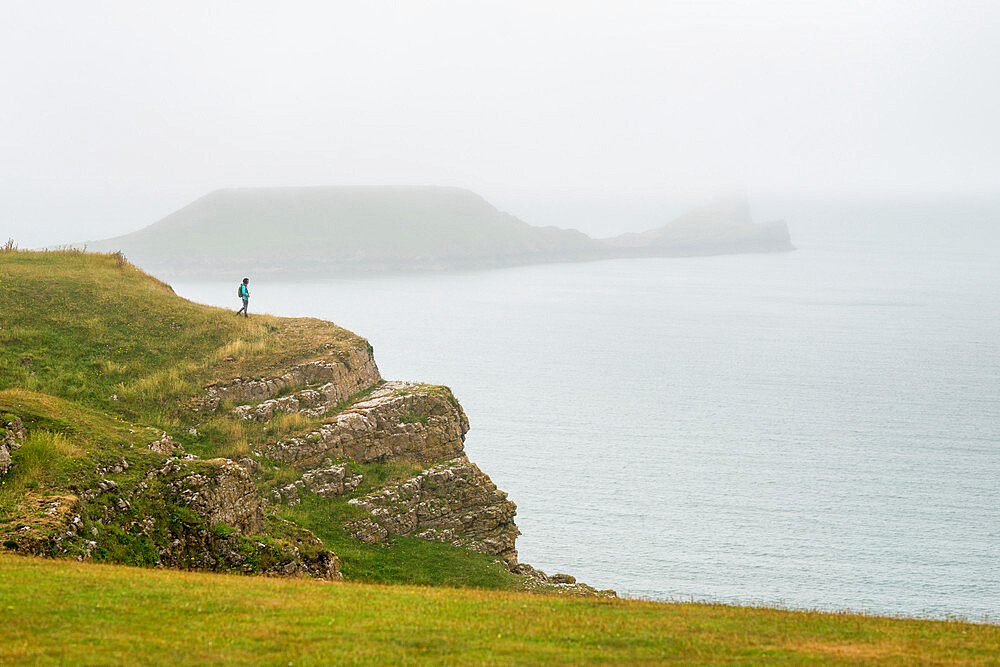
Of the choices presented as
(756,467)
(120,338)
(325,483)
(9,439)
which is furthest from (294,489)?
(756,467)

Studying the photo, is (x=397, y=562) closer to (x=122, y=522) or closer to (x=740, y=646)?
(x=122, y=522)

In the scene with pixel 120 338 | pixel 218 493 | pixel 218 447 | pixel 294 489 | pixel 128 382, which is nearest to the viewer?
pixel 218 493

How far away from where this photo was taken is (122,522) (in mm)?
26125

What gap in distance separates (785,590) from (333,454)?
49555 mm

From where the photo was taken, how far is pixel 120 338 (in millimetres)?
43250

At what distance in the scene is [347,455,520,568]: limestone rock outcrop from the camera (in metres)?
38.1

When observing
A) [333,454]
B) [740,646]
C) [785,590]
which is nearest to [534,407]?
[785,590]

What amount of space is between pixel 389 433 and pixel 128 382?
14.2 meters

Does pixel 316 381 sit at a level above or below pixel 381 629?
above

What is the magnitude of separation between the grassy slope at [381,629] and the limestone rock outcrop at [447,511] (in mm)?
16139

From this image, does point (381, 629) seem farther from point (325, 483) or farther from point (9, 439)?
point (325, 483)

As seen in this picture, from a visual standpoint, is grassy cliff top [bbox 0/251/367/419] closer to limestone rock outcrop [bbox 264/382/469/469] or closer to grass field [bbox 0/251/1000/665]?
grass field [bbox 0/251/1000/665]

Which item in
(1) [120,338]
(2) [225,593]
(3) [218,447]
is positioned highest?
(1) [120,338]

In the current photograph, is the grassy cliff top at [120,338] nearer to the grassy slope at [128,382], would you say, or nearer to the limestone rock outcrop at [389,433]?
the grassy slope at [128,382]
